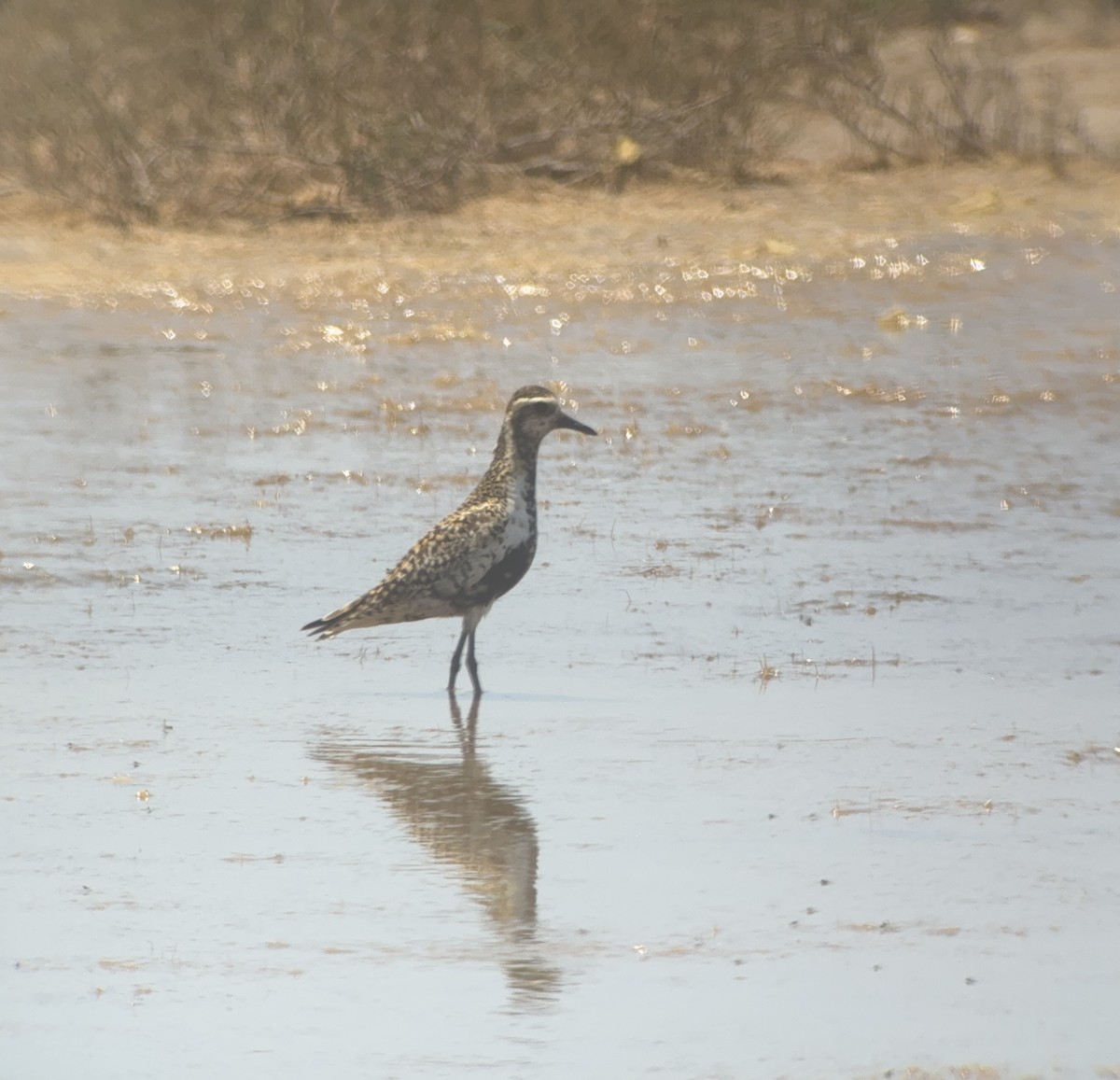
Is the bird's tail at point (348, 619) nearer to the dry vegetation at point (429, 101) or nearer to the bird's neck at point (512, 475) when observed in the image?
the bird's neck at point (512, 475)

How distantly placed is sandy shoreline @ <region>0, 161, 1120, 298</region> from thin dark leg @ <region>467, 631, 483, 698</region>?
10.6m

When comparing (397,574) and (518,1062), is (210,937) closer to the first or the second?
(518,1062)

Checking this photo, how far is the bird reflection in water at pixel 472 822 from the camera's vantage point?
18.1 feet

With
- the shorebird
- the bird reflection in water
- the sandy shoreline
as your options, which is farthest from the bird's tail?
the sandy shoreline

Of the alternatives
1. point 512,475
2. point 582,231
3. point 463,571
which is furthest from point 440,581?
point 582,231

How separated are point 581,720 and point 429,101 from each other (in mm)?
Answer: 15384

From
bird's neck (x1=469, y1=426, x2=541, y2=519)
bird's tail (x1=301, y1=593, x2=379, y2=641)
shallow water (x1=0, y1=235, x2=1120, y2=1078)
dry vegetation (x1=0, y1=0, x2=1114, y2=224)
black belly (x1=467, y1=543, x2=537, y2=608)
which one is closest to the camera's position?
shallow water (x1=0, y1=235, x2=1120, y2=1078)

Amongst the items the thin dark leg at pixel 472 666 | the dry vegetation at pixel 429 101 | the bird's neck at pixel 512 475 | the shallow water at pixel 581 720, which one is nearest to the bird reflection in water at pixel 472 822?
the shallow water at pixel 581 720

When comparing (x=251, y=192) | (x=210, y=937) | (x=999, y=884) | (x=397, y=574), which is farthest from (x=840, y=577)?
(x=251, y=192)

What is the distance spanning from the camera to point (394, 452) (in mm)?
13680

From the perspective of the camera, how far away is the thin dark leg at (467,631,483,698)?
840 centimetres

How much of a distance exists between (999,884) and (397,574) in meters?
3.18

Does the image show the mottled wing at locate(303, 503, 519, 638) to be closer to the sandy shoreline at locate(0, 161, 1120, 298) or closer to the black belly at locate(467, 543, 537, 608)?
the black belly at locate(467, 543, 537, 608)

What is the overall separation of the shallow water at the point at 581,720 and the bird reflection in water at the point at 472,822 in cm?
2
